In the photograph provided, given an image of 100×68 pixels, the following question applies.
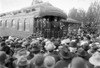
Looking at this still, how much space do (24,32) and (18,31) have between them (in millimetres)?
1447

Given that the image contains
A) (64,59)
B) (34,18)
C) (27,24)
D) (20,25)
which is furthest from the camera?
(20,25)

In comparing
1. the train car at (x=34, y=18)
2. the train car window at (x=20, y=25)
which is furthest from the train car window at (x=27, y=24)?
the train car window at (x=20, y=25)

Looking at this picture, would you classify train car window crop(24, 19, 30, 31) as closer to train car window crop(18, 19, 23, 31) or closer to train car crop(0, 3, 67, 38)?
train car crop(0, 3, 67, 38)

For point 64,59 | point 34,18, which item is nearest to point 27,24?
point 34,18

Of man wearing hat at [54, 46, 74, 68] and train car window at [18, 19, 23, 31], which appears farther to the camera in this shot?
train car window at [18, 19, 23, 31]

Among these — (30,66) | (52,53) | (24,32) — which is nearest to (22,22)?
(24,32)

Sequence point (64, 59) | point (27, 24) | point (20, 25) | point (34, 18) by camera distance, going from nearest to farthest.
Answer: point (64, 59), point (34, 18), point (27, 24), point (20, 25)

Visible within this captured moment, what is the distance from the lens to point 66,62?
126 inches

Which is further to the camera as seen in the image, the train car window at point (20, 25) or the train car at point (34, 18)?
the train car window at point (20, 25)

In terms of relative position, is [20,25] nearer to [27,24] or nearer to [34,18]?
[27,24]

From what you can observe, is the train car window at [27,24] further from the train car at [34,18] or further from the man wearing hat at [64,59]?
the man wearing hat at [64,59]

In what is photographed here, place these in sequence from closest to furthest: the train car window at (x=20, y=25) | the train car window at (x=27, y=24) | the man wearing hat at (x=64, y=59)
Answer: the man wearing hat at (x=64, y=59) → the train car window at (x=27, y=24) → the train car window at (x=20, y=25)

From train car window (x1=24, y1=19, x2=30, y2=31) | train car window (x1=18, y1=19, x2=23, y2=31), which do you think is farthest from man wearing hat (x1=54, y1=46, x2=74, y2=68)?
train car window (x1=18, y1=19, x2=23, y2=31)

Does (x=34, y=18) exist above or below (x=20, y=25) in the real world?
above
